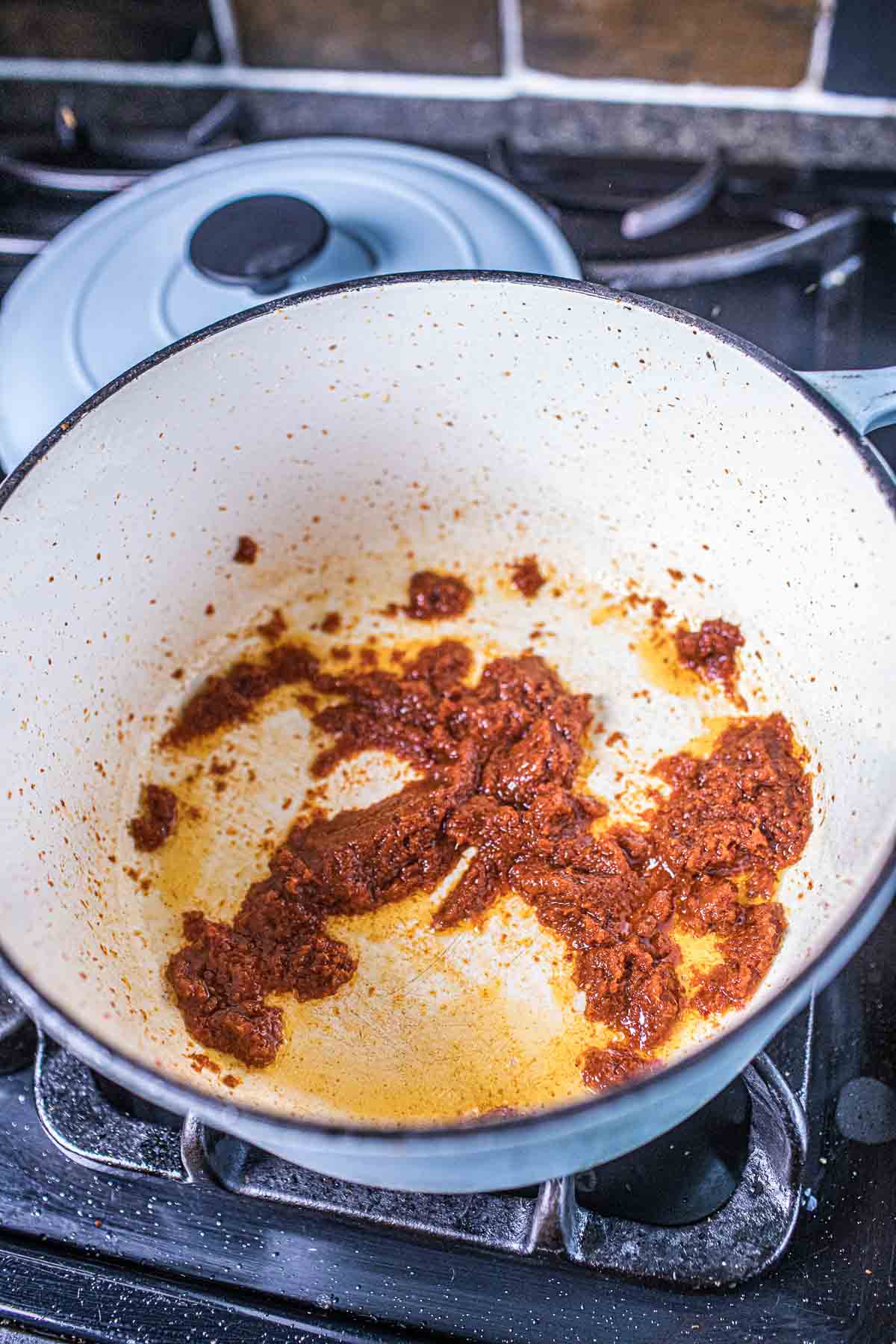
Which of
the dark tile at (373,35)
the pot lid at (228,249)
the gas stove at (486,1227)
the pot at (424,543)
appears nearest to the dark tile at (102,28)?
the dark tile at (373,35)

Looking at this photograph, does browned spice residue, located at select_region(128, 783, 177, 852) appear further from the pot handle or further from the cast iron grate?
the pot handle

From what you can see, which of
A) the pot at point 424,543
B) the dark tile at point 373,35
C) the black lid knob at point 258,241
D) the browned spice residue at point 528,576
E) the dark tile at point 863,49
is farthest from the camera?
the dark tile at point 373,35

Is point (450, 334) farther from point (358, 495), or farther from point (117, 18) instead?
point (117, 18)

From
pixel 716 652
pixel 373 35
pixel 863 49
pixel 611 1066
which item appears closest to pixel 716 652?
pixel 716 652

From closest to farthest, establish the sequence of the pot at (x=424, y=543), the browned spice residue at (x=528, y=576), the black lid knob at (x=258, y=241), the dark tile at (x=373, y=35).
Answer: the pot at (x=424, y=543) → the black lid knob at (x=258, y=241) → the browned spice residue at (x=528, y=576) → the dark tile at (x=373, y=35)

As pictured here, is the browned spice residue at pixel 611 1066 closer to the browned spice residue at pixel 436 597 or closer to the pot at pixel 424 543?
the pot at pixel 424 543

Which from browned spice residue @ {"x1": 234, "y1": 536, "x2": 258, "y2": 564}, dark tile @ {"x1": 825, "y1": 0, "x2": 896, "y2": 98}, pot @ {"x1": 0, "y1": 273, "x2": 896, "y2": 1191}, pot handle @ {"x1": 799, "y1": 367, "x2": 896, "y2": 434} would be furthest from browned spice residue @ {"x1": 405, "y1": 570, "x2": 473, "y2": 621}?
dark tile @ {"x1": 825, "y1": 0, "x2": 896, "y2": 98}

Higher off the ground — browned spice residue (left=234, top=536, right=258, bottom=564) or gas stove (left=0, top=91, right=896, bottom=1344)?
browned spice residue (left=234, top=536, right=258, bottom=564)
